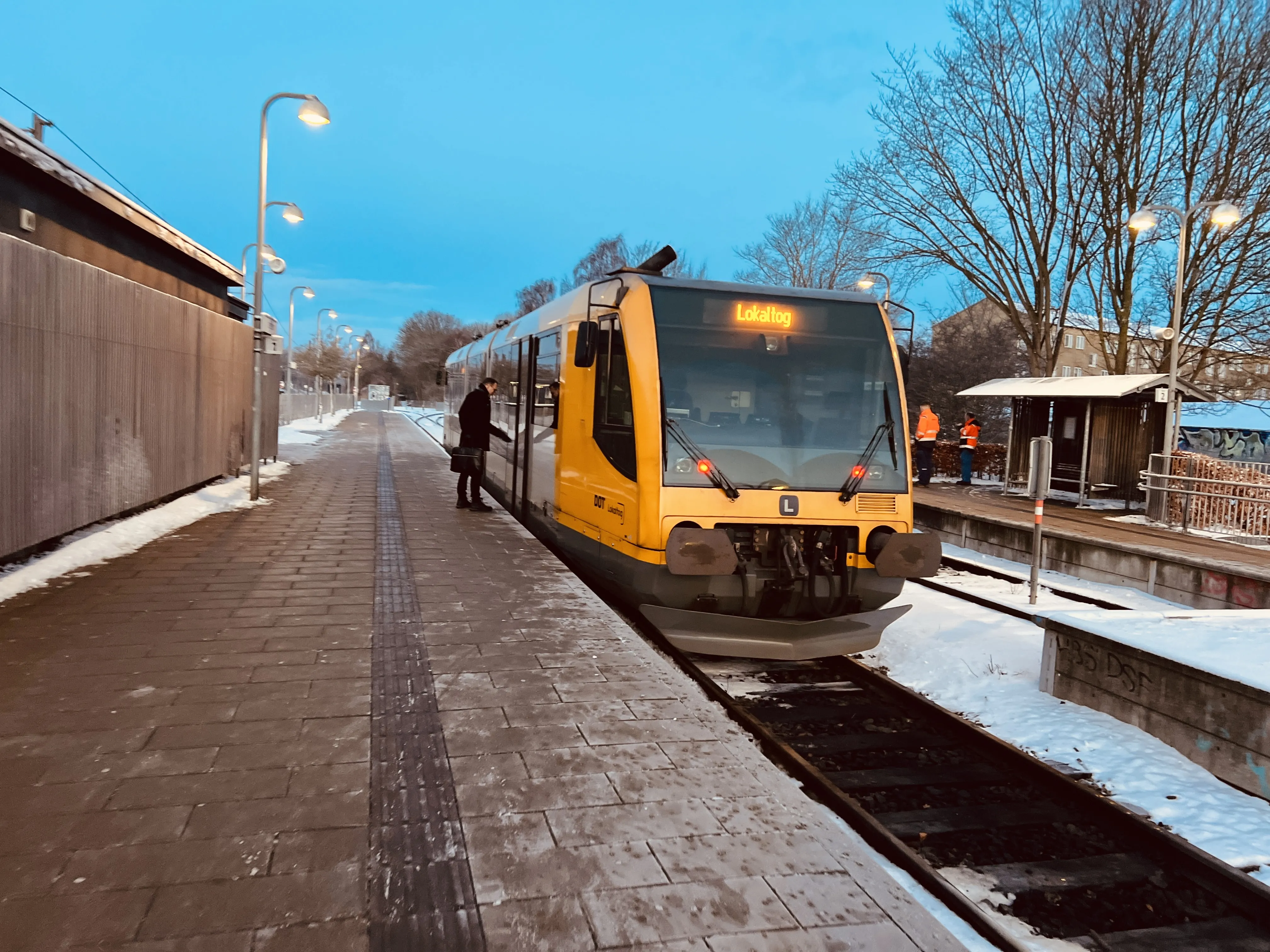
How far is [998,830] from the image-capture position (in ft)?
14.3

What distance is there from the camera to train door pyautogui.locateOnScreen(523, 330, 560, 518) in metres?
9.09

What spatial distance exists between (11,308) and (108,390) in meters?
2.39

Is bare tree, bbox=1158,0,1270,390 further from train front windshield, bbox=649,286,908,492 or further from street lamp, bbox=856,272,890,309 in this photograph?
train front windshield, bbox=649,286,908,492

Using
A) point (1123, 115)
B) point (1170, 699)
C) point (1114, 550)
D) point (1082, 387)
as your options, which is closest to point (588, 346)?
point (1170, 699)

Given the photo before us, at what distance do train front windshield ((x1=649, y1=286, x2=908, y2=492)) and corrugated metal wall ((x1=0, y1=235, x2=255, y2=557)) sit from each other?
5.42m

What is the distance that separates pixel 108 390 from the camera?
9.29 metres

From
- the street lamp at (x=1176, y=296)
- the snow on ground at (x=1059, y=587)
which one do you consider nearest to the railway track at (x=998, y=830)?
the snow on ground at (x=1059, y=587)

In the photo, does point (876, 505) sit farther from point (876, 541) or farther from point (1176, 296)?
point (1176, 296)

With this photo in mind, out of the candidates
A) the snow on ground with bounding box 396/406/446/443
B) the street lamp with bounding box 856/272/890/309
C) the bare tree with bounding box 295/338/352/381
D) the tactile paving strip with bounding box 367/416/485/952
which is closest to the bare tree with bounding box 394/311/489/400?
the snow on ground with bounding box 396/406/446/443

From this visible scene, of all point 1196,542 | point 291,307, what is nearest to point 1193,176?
point 1196,542

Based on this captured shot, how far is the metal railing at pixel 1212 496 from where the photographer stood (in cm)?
1251

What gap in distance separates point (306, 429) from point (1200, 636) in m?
33.9

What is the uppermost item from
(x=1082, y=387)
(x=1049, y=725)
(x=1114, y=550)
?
(x=1082, y=387)

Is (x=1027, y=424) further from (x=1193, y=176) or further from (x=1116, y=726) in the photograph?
(x=1116, y=726)
